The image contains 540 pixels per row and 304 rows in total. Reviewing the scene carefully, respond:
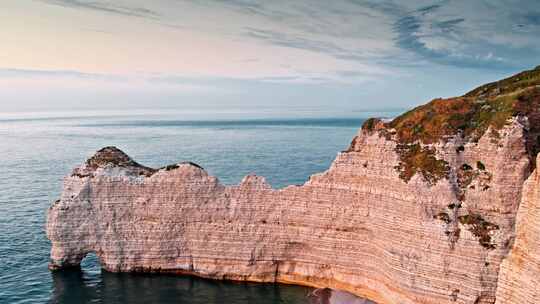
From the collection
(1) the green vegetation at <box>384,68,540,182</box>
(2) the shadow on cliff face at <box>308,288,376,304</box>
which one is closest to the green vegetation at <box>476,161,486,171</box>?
(1) the green vegetation at <box>384,68,540,182</box>

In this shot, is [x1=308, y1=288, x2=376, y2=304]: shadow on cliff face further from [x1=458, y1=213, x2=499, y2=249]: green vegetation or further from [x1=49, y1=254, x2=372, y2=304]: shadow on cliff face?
[x1=458, y1=213, x2=499, y2=249]: green vegetation

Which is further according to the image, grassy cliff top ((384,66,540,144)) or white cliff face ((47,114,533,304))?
grassy cliff top ((384,66,540,144))

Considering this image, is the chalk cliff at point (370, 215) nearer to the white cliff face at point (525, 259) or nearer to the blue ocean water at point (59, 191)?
the white cliff face at point (525, 259)

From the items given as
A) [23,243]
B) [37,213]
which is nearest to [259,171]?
[37,213]

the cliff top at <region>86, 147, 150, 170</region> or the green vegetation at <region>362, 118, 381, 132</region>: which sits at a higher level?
the green vegetation at <region>362, 118, 381, 132</region>

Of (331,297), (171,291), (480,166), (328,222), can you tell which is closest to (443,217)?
(480,166)

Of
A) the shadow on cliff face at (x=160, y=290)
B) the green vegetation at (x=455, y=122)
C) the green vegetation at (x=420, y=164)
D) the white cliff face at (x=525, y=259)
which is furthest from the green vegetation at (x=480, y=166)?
the shadow on cliff face at (x=160, y=290)
